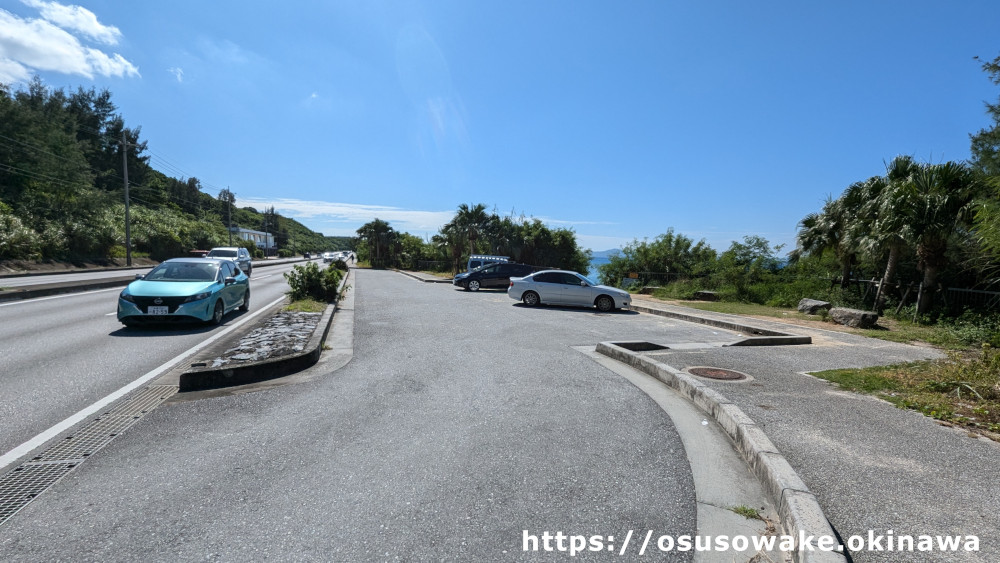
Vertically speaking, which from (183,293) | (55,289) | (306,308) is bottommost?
(55,289)

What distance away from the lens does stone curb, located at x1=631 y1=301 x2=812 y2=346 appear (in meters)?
9.52

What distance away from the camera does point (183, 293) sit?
8969mm

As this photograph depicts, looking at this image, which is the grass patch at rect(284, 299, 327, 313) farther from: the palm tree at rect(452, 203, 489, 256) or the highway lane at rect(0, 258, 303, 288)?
the palm tree at rect(452, 203, 489, 256)

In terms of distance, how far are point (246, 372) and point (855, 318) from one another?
50.2 feet

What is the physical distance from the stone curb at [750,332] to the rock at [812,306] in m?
5.53

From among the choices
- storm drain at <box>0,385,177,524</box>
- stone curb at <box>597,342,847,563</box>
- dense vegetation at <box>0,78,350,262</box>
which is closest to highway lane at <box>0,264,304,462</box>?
storm drain at <box>0,385,177,524</box>

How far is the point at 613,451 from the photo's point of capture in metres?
3.86

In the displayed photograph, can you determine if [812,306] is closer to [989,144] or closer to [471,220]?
[989,144]

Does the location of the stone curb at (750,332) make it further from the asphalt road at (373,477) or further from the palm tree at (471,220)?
the palm tree at (471,220)

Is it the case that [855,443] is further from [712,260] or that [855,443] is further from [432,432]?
[712,260]

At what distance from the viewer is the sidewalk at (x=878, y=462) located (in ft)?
8.91

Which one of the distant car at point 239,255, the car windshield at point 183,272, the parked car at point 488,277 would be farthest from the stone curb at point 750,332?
the distant car at point 239,255

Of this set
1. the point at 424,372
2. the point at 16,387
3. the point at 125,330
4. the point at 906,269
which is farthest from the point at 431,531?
the point at 906,269

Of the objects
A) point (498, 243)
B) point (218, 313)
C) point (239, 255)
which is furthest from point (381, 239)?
point (218, 313)
